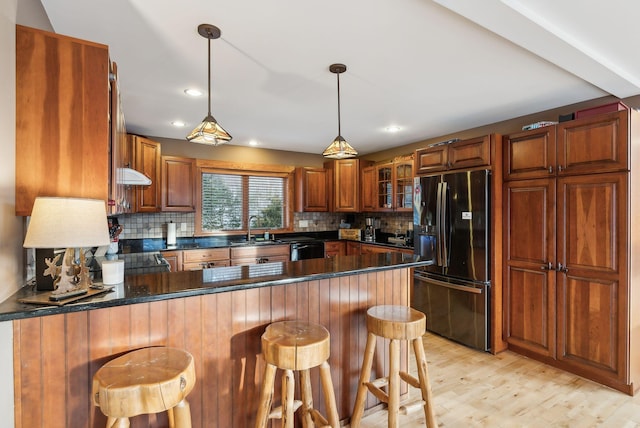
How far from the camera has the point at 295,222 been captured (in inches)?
220

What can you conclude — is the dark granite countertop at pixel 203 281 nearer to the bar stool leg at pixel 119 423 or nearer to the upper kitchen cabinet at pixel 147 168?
the bar stool leg at pixel 119 423

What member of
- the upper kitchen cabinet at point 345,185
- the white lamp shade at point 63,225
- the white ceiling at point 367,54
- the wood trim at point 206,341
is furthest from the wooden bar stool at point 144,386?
the upper kitchen cabinet at point 345,185

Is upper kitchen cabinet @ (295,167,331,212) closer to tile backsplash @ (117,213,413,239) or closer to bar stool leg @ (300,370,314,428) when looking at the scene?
tile backsplash @ (117,213,413,239)

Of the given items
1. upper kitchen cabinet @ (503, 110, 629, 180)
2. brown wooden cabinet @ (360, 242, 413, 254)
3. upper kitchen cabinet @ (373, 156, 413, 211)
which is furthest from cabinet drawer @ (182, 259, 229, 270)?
upper kitchen cabinet @ (503, 110, 629, 180)

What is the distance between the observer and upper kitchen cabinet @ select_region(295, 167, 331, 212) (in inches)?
214

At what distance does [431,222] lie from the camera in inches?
142

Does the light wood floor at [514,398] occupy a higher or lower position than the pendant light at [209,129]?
lower

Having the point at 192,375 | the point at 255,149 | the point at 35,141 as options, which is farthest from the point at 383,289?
the point at 255,149

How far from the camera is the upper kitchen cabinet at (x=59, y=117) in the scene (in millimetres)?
1384

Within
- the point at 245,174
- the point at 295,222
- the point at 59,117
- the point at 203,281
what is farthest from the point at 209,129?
the point at 295,222

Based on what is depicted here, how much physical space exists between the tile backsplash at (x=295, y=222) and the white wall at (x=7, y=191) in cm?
319

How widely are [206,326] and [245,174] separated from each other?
3756mm

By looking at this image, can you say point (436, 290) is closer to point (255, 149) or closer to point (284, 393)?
point (284, 393)

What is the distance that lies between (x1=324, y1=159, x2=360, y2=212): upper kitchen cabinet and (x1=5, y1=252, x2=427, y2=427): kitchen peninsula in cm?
313
